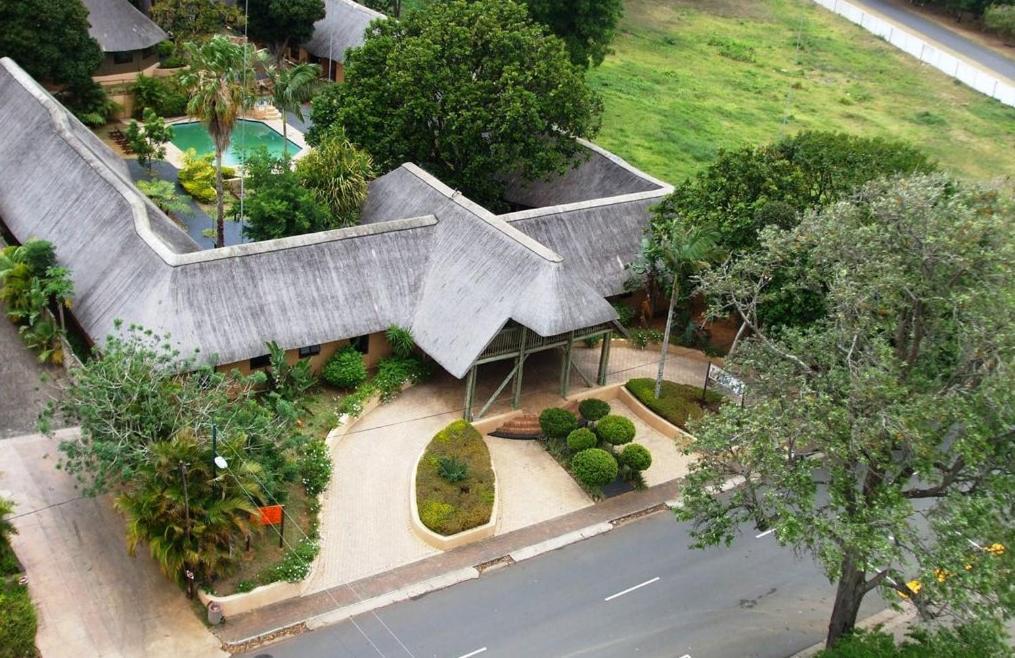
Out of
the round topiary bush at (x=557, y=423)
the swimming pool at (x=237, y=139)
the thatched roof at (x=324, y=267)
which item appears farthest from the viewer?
the swimming pool at (x=237, y=139)

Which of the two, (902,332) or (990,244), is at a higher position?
(990,244)

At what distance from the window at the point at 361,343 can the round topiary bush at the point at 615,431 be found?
822 cm

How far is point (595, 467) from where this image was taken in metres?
29.5

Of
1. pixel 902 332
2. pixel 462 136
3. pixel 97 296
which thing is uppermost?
pixel 902 332

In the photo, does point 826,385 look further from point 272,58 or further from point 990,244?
point 272,58

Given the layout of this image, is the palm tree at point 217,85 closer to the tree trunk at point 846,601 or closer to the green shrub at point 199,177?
the green shrub at point 199,177

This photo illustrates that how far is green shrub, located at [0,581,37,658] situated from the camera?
2123 cm

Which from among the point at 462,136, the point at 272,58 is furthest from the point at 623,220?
the point at 272,58

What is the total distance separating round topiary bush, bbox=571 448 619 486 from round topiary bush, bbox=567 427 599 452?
0.61 meters

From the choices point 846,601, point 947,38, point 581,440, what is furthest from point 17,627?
point 947,38

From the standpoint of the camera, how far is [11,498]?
2691 cm

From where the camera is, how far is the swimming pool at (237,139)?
49688mm

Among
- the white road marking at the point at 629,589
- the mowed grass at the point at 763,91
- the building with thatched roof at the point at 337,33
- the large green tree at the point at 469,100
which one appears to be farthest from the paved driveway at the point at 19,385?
the mowed grass at the point at 763,91

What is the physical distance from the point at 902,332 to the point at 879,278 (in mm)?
2105
